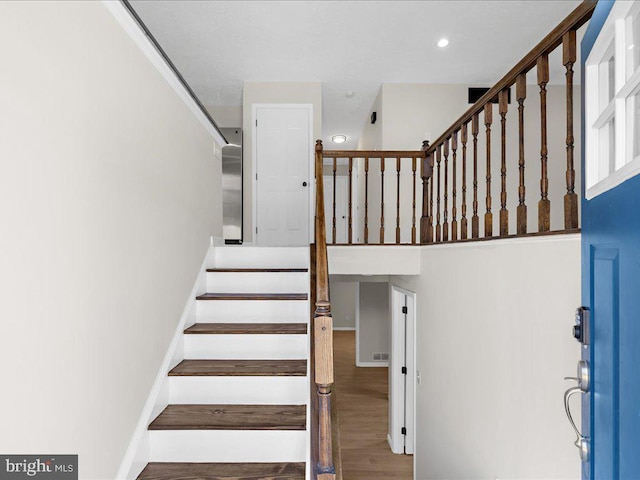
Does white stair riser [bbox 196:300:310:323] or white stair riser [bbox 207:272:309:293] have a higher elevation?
white stair riser [bbox 207:272:309:293]

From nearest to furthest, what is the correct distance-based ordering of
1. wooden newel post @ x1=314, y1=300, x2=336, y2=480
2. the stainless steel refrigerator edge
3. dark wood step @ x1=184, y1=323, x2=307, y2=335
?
wooden newel post @ x1=314, y1=300, x2=336, y2=480, dark wood step @ x1=184, y1=323, x2=307, y2=335, the stainless steel refrigerator edge

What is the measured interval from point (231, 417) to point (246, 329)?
617 millimetres

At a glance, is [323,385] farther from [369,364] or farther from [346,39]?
[369,364]

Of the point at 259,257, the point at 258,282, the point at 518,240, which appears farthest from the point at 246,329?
the point at 518,240

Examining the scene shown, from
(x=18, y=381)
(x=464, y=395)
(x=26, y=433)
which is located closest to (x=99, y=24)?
(x=18, y=381)

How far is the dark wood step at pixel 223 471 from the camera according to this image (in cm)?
188

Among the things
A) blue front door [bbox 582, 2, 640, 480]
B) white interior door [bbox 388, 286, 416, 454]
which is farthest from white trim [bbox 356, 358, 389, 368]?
blue front door [bbox 582, 2, 640, 480]

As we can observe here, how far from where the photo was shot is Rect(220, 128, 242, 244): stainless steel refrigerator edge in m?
5.79

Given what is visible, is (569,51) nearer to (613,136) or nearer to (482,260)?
(613,136)

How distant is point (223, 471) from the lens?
1937mm

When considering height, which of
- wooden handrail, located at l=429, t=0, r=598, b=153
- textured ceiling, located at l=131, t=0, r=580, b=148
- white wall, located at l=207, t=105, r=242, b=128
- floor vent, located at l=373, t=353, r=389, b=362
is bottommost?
floor vent, located at l=373, t=353, r=389, b=362

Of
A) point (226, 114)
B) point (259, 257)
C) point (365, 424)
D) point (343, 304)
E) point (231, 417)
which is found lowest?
point (365, 424)

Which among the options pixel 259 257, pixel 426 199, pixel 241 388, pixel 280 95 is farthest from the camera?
pixel 280 95

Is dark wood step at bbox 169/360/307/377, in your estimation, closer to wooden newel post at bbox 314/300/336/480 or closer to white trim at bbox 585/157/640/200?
wooden newel post at bbox 314/300/336/480
